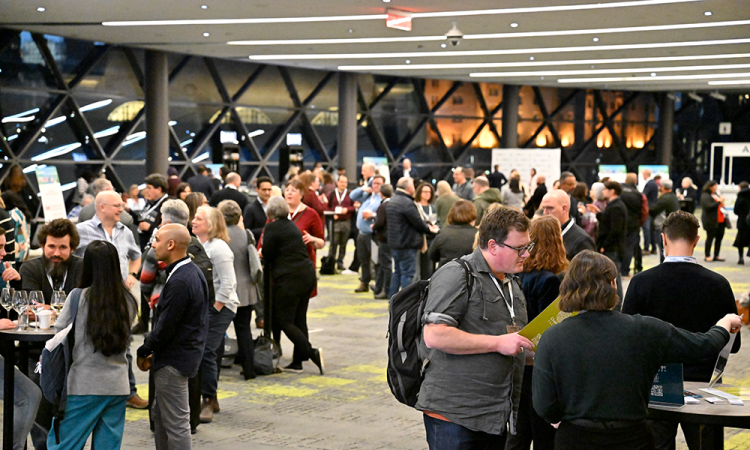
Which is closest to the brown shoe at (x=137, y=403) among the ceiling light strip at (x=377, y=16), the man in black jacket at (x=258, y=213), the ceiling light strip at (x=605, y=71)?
the man in black jacket at (x=258, y=213)

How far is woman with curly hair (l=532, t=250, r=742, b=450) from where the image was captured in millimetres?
2930

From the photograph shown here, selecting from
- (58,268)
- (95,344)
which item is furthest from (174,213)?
(95,344)

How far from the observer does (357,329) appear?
358 inches

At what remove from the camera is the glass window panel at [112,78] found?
1730 centimetres

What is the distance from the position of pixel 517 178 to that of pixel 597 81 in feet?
35.7

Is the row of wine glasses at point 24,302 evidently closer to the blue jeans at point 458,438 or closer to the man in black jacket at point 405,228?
the blue jeans at point 458,438

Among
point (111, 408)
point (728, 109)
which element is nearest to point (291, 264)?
point (111, 408)

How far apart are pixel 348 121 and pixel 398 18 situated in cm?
978

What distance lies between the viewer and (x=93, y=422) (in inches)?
163

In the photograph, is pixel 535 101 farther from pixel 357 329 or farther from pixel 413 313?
pixel 413 313

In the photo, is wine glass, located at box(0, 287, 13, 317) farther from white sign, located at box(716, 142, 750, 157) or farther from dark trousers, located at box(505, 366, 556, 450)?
white sign, located at box(716, 142, 750, 157)

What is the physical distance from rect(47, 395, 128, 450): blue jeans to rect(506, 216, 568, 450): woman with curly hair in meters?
2.00

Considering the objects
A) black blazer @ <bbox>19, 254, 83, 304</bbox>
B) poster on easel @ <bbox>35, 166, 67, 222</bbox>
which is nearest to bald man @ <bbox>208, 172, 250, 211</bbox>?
black blazer @ <bbox>19, 254, 83, 304</bbox>

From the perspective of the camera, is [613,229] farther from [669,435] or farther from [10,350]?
[10,350]
